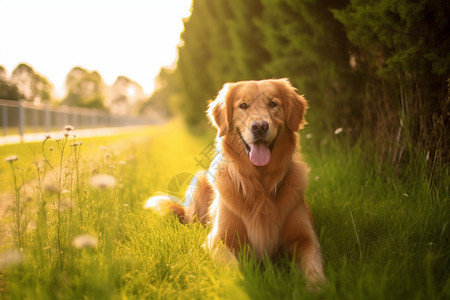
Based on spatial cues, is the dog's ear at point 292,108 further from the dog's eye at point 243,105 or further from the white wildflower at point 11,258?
the white wildflower at point 11,258

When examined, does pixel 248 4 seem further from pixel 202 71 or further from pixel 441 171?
pixel 202 71

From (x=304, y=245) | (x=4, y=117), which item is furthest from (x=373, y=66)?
(x=4, y=117)

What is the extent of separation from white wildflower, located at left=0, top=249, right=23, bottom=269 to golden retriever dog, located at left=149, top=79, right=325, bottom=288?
1203 millimetres

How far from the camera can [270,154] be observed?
2637mm

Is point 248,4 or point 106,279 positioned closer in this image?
point 106,279

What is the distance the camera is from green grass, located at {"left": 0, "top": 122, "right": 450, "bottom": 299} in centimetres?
177

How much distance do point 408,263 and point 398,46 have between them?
2.24m

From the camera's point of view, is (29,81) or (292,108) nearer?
(292,108)

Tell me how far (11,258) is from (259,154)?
1.77m

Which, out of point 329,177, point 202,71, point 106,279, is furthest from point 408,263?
point 202,71

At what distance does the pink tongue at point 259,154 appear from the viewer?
8.47 ft

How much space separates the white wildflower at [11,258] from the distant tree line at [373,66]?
313 cm

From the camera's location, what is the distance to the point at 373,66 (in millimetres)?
3918

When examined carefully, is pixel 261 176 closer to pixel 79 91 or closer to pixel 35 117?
pixel 35 117
